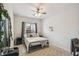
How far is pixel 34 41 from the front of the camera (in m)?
1.80

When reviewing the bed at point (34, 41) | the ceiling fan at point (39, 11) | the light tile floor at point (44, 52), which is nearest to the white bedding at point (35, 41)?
the bed at point (34, 41)

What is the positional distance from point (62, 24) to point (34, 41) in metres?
0.66

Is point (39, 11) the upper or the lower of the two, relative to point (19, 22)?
upper

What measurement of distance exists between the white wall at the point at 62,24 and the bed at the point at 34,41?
118mm

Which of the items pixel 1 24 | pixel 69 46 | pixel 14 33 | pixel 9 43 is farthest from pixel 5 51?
pixel 69 46

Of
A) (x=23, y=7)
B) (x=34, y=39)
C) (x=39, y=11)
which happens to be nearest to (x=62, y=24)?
(x=39, y=11)

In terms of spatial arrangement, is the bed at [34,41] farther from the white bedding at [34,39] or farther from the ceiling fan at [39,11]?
the ceiling fan at [39,11]

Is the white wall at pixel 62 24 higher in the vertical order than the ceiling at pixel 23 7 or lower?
lower

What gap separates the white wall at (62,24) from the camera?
1.74m

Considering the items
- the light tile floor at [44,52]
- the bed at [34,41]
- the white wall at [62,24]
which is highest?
the white wall at [62,24]

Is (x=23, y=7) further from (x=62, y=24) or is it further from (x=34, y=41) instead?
(x=62, y=24)

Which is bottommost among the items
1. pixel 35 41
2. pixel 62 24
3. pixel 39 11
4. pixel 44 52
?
pixel 44 52

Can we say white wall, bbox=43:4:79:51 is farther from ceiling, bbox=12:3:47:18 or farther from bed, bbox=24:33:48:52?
ceiling, bbox=12:3:47:18

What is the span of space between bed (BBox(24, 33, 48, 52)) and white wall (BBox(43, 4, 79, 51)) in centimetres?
12
